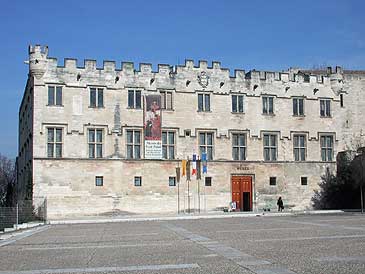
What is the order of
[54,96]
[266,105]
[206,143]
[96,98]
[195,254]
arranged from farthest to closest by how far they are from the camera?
[266,105] < [206,143] < [96,98] < [54,96] < [195,254]

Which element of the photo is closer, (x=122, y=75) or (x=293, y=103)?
(x=122, y=75)

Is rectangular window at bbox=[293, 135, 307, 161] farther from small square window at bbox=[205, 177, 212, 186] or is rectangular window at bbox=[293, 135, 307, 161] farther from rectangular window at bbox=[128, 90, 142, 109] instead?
rectangular window at bbox=[128, 90, 142, 109]

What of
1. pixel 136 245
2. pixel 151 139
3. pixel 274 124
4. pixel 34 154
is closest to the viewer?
pixel 136 245

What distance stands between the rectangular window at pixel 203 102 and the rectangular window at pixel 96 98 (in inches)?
296

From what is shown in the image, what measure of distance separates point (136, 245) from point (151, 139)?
75.4ft

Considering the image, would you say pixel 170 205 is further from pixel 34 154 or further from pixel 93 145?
pixel 34 154

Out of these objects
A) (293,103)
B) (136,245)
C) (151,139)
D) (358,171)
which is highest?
(293,103)

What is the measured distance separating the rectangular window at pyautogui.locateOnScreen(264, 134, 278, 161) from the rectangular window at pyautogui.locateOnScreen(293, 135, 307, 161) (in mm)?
1820

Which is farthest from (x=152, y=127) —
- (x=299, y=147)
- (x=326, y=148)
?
(x=326, y=148)

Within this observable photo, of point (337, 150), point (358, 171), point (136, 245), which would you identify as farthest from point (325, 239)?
point (337, 150)

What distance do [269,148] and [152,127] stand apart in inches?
387

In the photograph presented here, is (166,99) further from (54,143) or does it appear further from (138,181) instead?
(54,143)

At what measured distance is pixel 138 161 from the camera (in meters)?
38.1

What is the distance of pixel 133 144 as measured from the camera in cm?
3838
